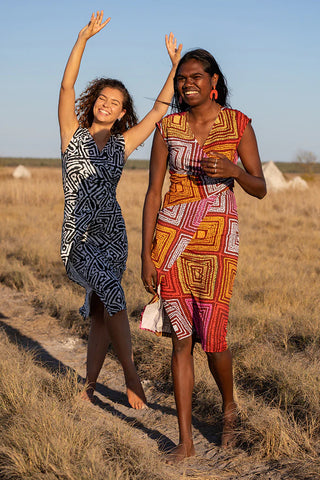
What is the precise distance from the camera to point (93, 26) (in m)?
3.98

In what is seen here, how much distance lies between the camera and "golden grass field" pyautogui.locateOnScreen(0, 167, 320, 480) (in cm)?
297

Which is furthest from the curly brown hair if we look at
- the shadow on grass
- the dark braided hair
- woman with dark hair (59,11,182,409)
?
the shadow on grass

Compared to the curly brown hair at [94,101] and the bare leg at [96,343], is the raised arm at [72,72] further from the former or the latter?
the bare leg at [96,343]

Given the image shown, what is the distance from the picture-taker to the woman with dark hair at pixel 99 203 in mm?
3979

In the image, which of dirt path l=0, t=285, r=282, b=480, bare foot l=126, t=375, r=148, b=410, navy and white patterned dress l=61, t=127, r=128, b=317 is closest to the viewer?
dirt path l=0, t=285, r=282, b=480

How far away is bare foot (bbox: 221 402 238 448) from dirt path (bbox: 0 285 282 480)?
61 millimetres

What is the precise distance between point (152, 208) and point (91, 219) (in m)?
0.85

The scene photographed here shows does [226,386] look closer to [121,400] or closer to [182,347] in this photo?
[182,347]

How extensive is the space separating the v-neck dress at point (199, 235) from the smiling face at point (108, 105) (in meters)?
0.99

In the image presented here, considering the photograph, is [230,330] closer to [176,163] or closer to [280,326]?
[280,326]

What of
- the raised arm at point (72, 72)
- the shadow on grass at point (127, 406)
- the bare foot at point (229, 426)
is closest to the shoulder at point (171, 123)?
the raised arm at point (72, 72)

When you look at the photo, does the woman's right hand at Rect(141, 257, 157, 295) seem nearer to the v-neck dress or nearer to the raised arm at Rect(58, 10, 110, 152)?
the v-neck dress

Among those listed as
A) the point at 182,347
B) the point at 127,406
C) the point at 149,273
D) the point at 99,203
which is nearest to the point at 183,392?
the point at 182,347

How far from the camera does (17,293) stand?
760 centimetres
